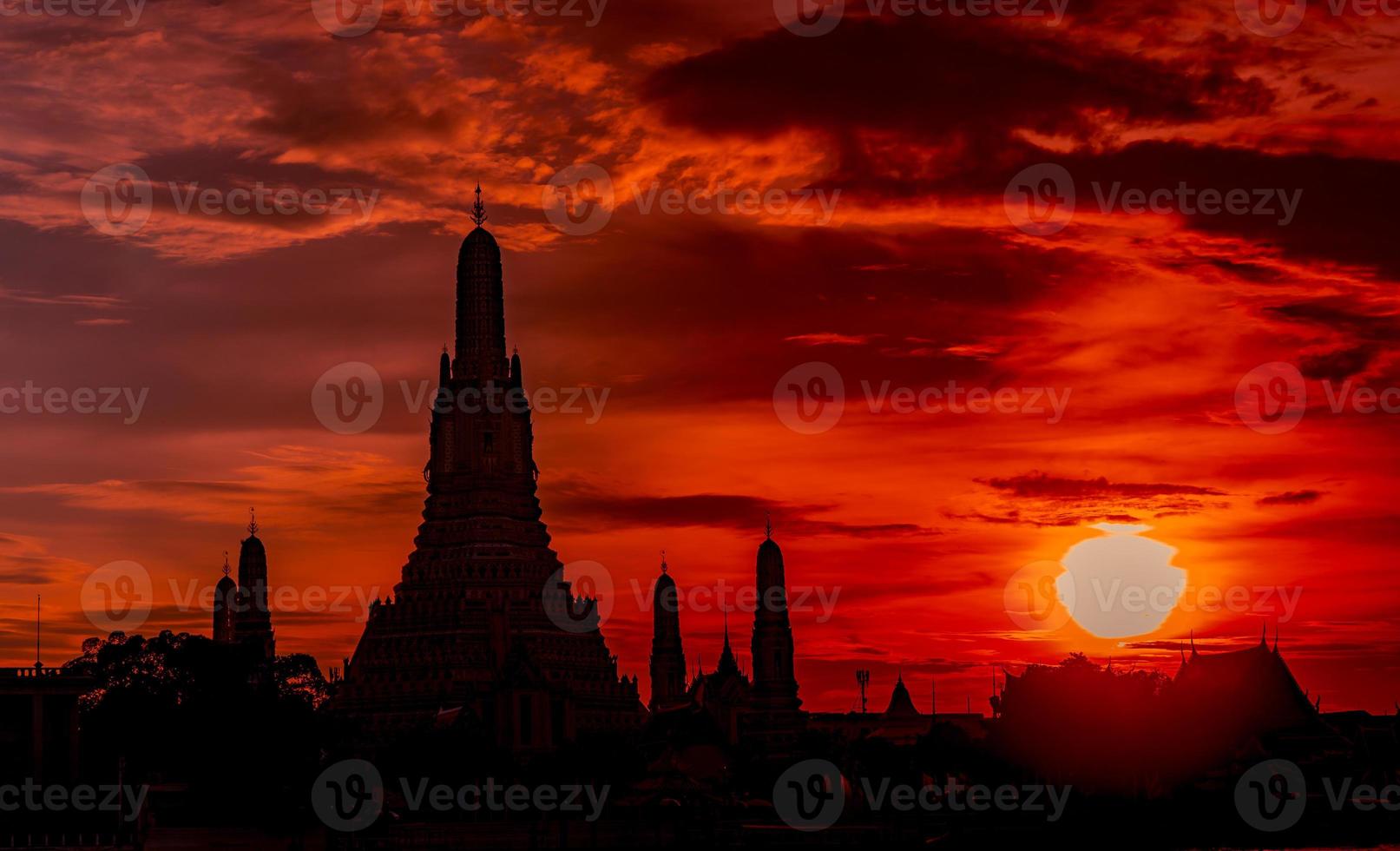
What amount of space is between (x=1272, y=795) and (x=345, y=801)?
71.6 metres

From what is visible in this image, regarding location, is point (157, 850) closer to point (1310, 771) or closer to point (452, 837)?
→ point (452, 837)

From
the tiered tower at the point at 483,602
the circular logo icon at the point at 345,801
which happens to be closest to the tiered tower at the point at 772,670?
the tiered tower at the point at 483,602

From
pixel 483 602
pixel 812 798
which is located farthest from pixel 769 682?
pixel 812 798

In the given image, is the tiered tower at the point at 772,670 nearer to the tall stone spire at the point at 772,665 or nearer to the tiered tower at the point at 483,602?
the tall stone spire at the point at 772,665

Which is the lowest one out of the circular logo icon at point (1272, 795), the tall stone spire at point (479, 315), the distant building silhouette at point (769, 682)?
the circular logo icon at point (1272, 795)

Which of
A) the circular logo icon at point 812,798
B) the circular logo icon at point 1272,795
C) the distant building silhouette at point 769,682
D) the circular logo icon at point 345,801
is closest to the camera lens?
the circular logo icon at point 345,801

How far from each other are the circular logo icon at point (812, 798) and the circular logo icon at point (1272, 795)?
101ft

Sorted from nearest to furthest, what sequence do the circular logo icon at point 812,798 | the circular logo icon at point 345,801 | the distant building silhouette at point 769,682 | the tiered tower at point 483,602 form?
1. the circular logo icon at point 345,801
2. the circular logo icon at point 812,798
3. the tiered tower at point 483,602
4. the distant building silhouette at point 769,682

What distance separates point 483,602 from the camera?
160 m

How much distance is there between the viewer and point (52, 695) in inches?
3935

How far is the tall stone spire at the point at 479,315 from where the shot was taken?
546 feet

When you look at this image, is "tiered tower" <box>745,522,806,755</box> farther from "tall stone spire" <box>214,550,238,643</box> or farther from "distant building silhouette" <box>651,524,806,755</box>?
"tall stone spire" <box>214,550,238,643</box>

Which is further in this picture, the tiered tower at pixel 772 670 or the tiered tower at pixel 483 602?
the tiered tower at pixel 772 670

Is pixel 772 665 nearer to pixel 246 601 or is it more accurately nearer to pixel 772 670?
pixel 772 670
